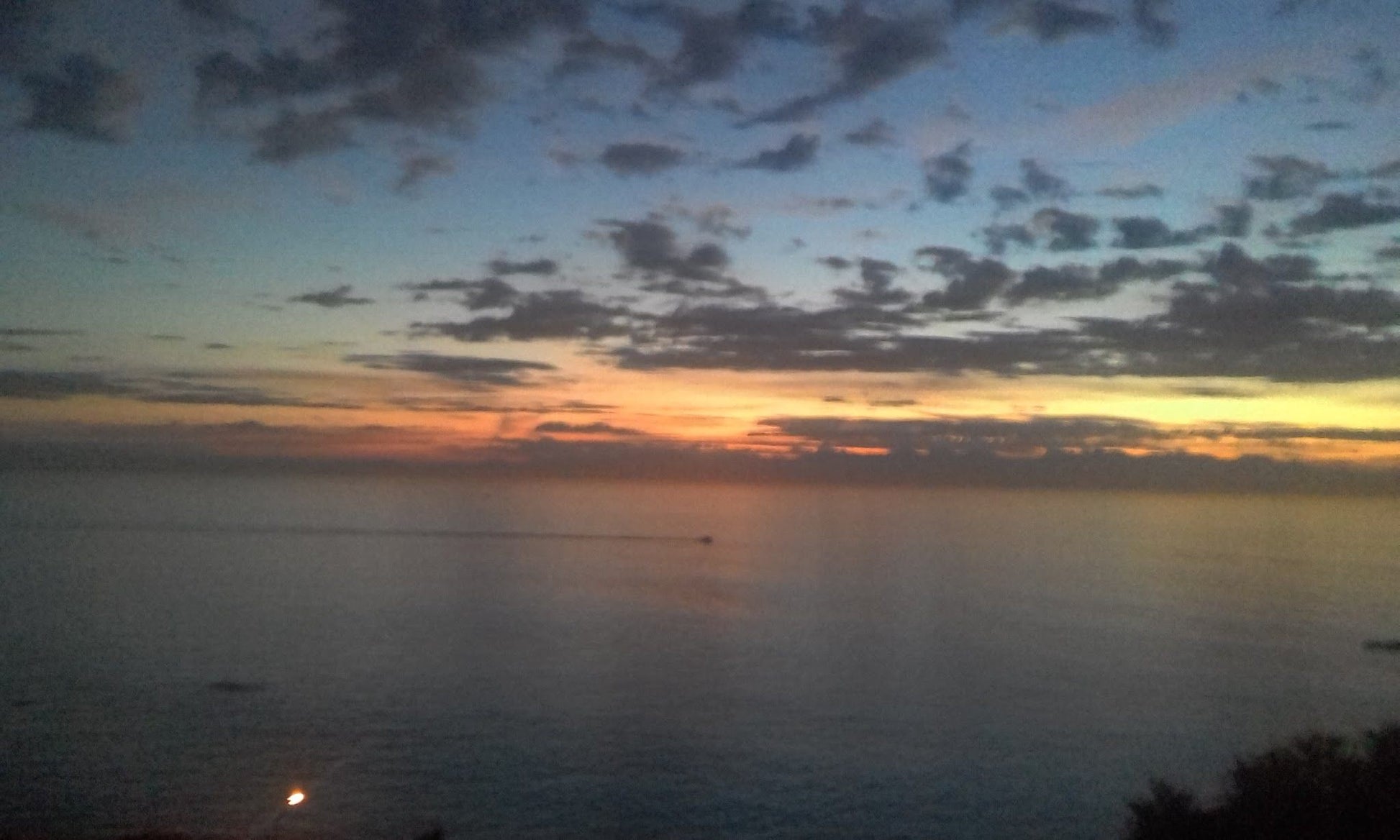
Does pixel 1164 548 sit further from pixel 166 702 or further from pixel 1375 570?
pixel 166 702

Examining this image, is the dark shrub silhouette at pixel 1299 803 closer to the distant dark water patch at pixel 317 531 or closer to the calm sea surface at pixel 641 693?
the calm sea surface at pixel 641 693

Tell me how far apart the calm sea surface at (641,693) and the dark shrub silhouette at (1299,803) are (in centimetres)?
875

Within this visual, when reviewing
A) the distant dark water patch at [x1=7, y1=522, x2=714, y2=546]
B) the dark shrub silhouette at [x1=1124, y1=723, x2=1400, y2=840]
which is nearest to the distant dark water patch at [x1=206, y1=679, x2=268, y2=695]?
the dark shrub silhouette at [x1=1124, y1=723, x2=1400, y2=840]

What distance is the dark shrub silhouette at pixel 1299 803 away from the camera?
2019cm

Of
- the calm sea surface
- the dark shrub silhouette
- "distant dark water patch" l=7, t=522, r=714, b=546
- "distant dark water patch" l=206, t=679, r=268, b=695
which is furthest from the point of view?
"distant dark water patch" l=7, t=522, r=714, b=546

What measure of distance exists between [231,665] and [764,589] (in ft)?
168

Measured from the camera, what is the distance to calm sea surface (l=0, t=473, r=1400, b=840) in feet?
110

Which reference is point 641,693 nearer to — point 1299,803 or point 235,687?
point 235,687

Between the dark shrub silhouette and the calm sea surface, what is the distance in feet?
28.7

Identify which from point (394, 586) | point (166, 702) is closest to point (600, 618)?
point (394, 586)

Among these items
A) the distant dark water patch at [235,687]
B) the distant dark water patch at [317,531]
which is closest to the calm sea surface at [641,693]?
the distant dark water patch at [235,687]

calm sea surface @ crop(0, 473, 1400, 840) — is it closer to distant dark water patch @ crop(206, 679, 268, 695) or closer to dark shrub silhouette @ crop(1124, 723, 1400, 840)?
distant dark water patch @ crop(206, 679, 268, 695)

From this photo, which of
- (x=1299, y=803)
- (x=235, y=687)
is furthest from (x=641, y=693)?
(x=1299, y=803)

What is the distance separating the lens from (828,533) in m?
175
